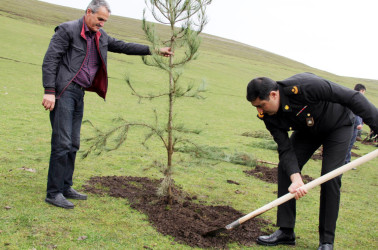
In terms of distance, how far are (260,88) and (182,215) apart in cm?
202

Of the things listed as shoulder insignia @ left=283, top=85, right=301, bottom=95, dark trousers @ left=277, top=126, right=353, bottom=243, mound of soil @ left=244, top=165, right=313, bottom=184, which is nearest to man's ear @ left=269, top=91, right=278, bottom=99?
shoulder insignia @ left=283, top=85, right=301, bottom=95

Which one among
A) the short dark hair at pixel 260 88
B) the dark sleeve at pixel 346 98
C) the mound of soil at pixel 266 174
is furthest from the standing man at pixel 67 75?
the mound of soil at pixel 266 174

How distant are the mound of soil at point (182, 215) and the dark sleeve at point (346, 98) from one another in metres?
1.92

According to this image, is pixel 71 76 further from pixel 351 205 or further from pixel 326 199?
pixel 351 205

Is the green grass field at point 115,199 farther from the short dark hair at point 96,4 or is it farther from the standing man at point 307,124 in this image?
the short dark hair at point 96,4

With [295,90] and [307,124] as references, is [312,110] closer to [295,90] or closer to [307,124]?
[307,124]

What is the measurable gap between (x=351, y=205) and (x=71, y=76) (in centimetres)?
519

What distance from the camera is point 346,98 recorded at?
3863mm

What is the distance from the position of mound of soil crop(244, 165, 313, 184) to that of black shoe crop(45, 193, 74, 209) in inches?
167

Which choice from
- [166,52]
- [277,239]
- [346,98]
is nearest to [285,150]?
[346,98]

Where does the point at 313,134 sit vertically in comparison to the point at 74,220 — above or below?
above

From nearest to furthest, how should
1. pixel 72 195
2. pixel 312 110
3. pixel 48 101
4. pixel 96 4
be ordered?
pixel 312 110
pixel 48 101
pixel 96 4
pixel 72 195

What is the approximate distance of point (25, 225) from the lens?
394 centimetres

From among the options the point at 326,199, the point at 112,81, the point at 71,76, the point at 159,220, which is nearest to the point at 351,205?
the point at 326,199
